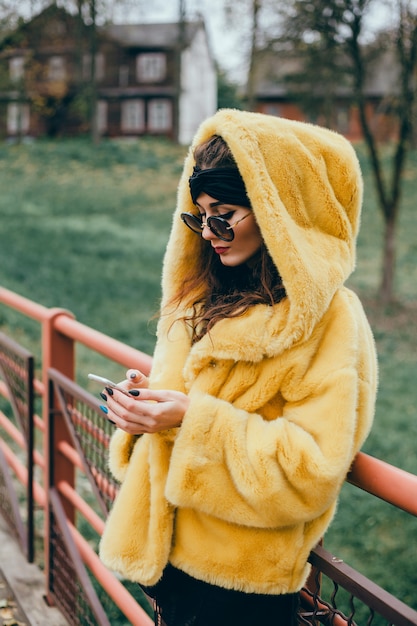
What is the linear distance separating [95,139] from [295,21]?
1757cm

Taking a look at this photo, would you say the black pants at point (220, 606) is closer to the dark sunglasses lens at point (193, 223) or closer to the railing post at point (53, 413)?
the dark sunglasses lens at point (193, 223)

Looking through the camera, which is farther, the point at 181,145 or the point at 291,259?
the point at 181,145

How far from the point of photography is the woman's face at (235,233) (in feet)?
5.23

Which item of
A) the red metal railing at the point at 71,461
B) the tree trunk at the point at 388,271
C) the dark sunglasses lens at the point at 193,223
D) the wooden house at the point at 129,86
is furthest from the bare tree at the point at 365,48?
the wooden house at the point at 129,86

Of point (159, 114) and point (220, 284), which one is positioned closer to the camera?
point (220, 284)

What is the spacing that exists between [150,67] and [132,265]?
1119 inches

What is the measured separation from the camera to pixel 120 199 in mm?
20656

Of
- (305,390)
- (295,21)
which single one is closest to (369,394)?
(305,390)

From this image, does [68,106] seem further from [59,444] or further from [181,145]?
[59,444]

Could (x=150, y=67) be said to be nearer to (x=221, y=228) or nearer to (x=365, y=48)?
(x=365, y=48)

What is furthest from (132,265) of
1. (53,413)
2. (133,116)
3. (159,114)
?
(133,116)

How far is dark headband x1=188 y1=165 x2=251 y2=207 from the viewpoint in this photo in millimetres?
1575

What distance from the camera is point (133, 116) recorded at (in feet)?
133

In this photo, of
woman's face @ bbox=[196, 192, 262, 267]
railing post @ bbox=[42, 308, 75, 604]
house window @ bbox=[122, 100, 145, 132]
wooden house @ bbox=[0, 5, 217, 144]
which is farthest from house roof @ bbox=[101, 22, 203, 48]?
woman's face @ bbox=[196, 192, 262, 267]
